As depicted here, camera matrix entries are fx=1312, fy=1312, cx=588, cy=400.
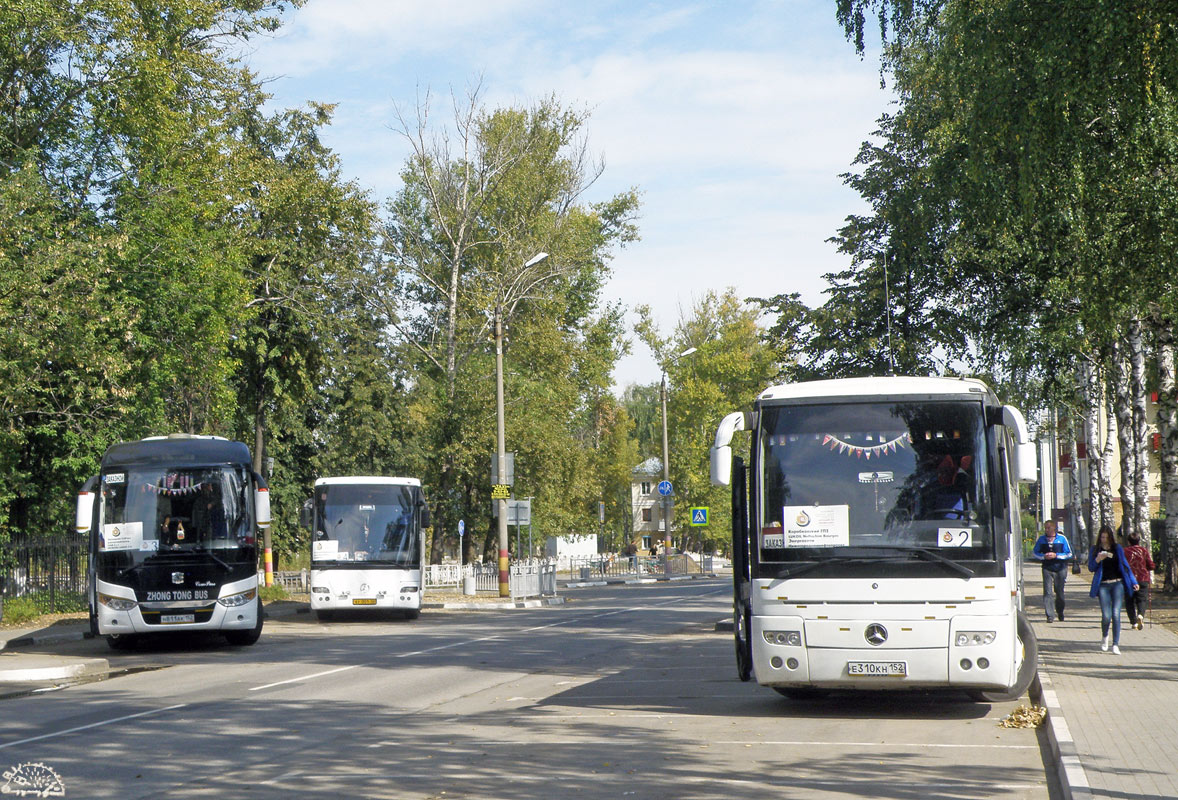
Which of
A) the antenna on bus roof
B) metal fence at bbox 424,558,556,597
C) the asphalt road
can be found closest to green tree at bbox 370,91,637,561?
metal fence at bbox 424,558,556,597

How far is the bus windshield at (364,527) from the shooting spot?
2869cm

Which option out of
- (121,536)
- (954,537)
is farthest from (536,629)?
(954,537)

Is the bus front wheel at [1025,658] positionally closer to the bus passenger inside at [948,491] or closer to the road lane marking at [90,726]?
the bus passenger inside at [948,491]

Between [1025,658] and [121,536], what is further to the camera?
[121,536]

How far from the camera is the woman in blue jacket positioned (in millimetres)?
17047

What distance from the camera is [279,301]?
3897 centimetres

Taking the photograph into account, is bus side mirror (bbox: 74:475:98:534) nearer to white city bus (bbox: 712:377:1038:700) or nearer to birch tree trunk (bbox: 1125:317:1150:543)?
white city bus (bbox: 712:377:1038:700)

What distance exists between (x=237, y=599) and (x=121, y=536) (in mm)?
2081

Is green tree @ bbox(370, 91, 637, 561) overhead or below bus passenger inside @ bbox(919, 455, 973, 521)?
overhead

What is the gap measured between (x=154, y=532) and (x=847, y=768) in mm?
14594

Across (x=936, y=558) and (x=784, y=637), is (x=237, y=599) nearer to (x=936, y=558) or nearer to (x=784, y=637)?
(x=784, y=637)

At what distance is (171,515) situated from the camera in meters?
21.2

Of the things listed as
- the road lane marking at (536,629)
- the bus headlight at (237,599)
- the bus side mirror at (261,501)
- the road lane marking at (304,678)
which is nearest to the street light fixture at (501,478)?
the road lane marking at (536,629)

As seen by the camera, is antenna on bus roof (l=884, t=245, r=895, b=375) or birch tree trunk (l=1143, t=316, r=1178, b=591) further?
antenna on bus roof (l=884, t=245, r=895, b=375)
